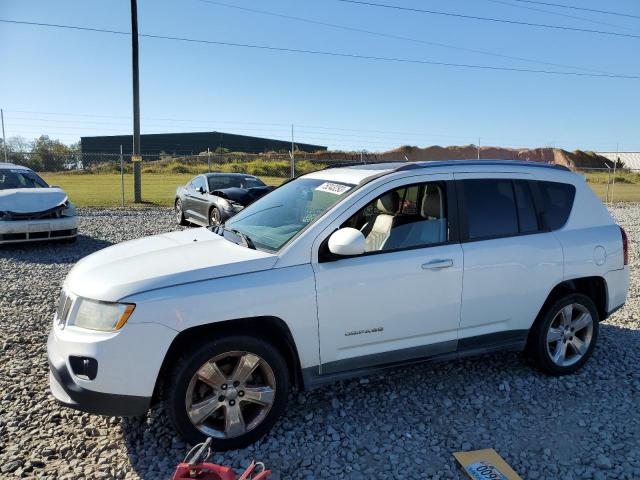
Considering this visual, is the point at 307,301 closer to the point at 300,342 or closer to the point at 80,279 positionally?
the point at 300,342

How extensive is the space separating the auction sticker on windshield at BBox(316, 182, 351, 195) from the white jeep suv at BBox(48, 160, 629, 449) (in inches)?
0.6

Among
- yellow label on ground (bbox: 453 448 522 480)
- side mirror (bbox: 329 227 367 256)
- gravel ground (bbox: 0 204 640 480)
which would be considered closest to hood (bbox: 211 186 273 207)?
gravel ground (bbox: 0 204 640 480)

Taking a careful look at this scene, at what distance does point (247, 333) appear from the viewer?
3.07 metres

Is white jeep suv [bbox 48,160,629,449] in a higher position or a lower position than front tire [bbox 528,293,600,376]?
higher

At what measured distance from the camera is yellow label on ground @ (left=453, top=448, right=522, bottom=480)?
2.88 m

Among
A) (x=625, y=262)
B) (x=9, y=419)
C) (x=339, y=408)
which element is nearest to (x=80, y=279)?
(x=9, y=419)

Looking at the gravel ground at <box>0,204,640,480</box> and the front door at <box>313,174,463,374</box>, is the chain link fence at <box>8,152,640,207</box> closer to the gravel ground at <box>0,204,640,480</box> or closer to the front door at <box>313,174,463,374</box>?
the gravel ground at <box>0,204,640,480</box>

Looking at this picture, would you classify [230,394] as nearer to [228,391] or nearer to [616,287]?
[228,391]

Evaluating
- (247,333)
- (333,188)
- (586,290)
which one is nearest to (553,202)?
(586,290)

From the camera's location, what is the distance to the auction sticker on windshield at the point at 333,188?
367 centimetres

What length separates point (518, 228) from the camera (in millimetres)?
3973

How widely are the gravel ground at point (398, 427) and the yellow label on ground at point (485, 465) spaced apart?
71mm

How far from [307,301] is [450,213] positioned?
4.38 feet

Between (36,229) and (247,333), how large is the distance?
757 cm
